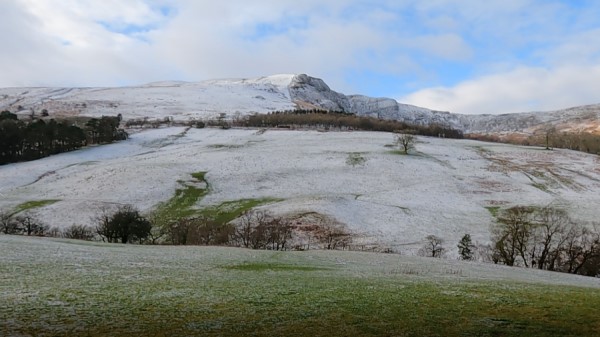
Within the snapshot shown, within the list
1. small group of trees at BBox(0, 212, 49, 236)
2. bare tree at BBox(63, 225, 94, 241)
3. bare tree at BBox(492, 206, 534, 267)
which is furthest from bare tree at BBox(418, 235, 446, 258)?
small group of trees at BBox(0, 212, 49, 236)

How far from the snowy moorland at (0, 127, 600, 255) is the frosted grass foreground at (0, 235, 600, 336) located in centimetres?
3913

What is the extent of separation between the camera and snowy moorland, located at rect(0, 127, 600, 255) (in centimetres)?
7425

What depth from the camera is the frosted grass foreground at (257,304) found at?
14578 millimetres

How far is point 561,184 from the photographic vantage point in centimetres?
9869

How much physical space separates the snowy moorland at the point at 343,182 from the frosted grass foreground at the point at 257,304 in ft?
128

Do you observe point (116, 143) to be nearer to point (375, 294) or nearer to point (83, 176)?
point (83, 176)

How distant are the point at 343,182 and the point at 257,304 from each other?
259 ft

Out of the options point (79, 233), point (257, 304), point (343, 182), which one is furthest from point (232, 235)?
point (257, 304)

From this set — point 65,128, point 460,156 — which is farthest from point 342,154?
point 65,128

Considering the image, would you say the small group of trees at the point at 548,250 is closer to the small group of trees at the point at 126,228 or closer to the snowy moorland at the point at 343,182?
the snowy moorland at the point at 343,182

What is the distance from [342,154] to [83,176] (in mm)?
58477

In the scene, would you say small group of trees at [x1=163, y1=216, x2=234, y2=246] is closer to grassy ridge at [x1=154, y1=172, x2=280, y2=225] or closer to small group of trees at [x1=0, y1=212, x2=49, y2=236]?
grassy ridge at [x1=154, y1=172, x2=280, y2=225]

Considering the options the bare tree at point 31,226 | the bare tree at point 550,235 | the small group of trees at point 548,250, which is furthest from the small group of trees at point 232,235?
the bare tree at point 550,235

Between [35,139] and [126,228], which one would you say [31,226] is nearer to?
[126,228]
